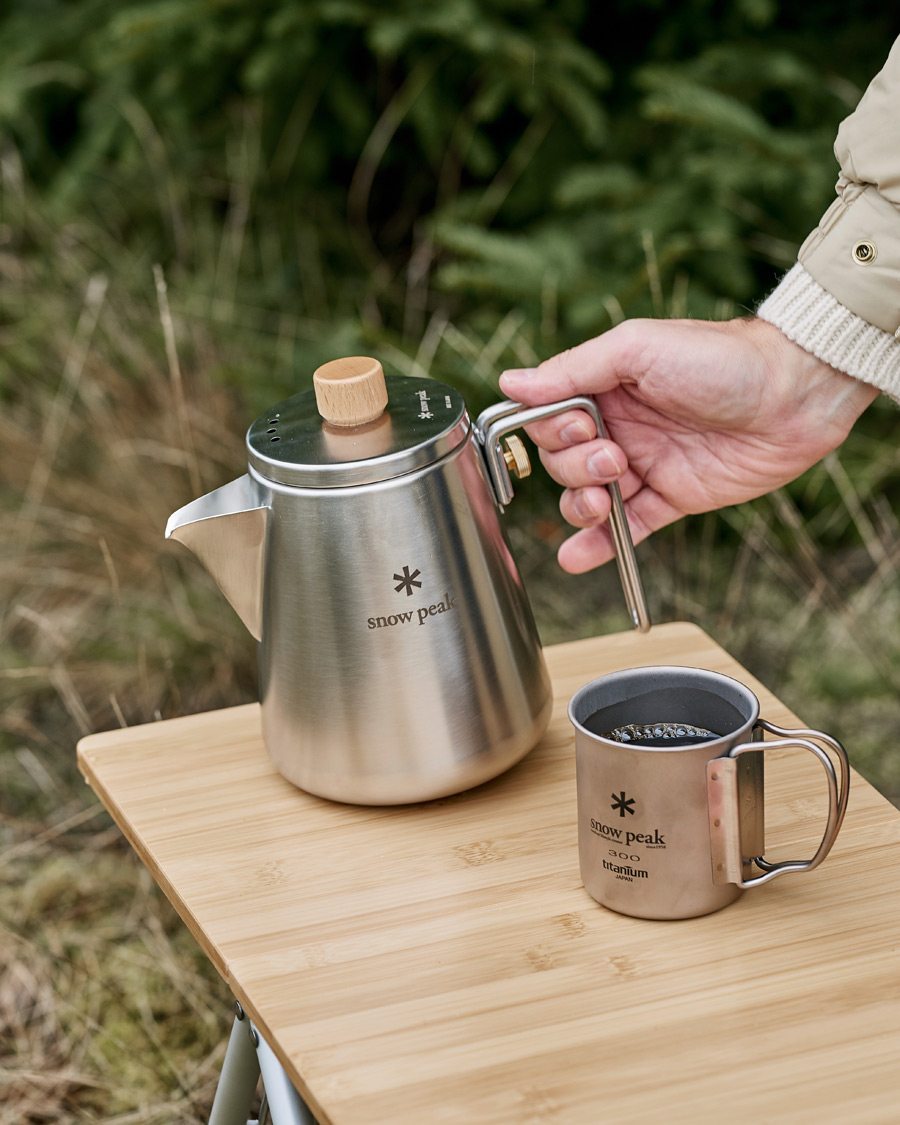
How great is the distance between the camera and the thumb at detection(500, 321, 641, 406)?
2.99 feet

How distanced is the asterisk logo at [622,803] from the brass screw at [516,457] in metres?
0.25

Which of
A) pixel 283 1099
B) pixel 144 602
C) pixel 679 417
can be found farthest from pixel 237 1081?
pixel 144 602

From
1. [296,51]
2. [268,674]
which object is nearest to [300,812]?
[268,674]

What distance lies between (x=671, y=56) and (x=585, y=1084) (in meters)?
1.88

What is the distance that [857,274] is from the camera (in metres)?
0.95

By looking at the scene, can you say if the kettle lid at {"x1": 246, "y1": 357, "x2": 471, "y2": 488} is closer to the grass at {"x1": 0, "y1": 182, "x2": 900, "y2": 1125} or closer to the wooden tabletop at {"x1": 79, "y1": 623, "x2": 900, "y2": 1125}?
the wooden tabletop at {"x1": 79, "y1": 623, "x2": 900, "y2": 1125}

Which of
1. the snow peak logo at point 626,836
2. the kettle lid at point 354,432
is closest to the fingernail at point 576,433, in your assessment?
the kettle lid at point 354,432

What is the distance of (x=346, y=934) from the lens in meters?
0.74

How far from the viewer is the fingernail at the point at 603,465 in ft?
2.88

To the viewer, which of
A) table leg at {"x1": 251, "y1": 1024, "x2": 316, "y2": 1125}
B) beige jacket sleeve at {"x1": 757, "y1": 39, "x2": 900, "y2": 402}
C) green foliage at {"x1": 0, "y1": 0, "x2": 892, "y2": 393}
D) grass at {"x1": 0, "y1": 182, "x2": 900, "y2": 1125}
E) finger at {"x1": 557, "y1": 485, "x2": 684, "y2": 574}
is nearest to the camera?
table leg at {"x1": 251, "y1": 1024, "x2": 316, "y2": 1125}

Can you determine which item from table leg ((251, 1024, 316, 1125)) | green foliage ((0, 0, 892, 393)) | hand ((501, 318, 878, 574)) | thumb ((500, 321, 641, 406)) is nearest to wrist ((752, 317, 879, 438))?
hand ((501, 318, 878, 574))

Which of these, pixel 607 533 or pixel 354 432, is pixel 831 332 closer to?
pixel 607 533

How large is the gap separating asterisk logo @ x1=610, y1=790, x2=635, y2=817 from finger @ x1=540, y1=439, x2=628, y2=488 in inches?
10.8

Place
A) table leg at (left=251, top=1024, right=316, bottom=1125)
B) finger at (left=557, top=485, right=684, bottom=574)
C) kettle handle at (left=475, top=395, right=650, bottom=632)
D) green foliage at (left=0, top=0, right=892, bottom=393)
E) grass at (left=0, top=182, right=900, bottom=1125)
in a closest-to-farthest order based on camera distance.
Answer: table leg at (left=251, top=1024, right=316, bottom=1125) < kettle handle at (left=475, top=395, right=650, bottom=632) < finger at (left=557, top=485, right=684, bottom=574) < grass at (left=0, top=182, right=900, bottom=1125) < green foliage at (left=0, top=0, right=892, bottom=393)
